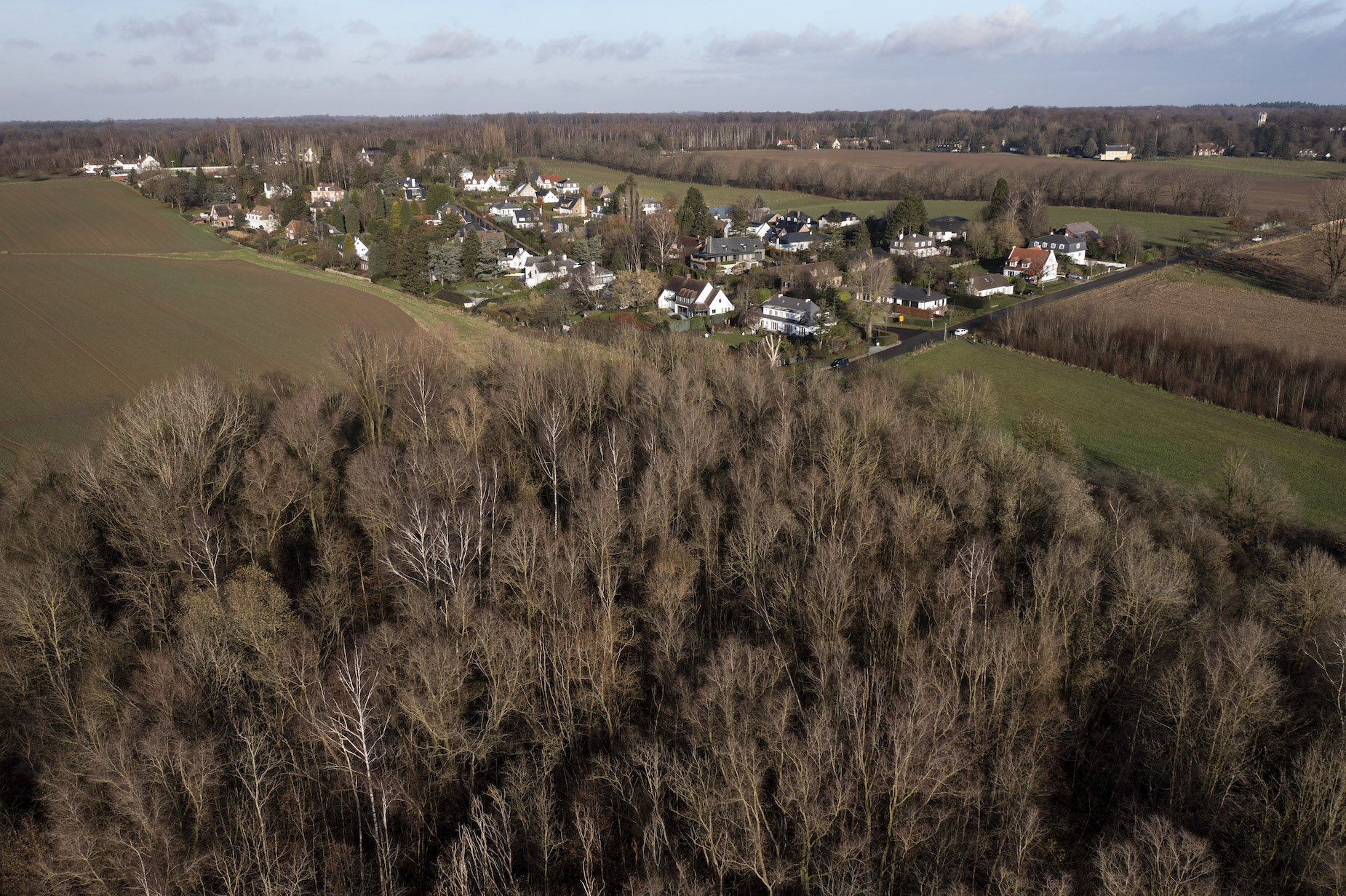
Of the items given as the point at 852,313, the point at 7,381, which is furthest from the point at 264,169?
the point at 852,313

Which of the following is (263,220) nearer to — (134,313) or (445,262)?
(445,262)

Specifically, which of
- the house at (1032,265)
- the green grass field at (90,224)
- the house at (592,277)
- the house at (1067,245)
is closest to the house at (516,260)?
the house at (592,277)

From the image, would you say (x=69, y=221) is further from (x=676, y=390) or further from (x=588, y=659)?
(x=588, y=659)

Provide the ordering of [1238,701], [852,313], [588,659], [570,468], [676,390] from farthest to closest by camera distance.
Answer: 1. [852,313]
2. [676,390]
3. [570,468]
4. [588,659]
5. [1238,701]

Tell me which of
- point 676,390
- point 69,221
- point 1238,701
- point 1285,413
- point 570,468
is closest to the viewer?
point 1238,701

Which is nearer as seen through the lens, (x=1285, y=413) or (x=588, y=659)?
(x=588, y=659)

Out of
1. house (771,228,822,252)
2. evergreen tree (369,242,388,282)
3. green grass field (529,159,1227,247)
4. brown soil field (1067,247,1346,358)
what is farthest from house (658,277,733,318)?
green grass field (529,159,1227,247)

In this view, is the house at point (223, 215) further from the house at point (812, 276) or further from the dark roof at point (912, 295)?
the dark roof at point (912, 295)
